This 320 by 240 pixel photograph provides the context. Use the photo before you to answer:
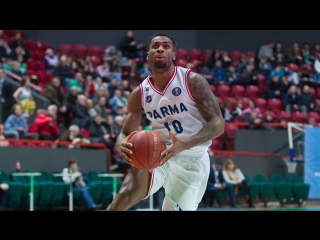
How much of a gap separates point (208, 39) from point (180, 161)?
1756 centimetres

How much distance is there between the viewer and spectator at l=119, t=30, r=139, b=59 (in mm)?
19094

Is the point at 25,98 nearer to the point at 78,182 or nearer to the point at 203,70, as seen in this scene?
the point at 78,182

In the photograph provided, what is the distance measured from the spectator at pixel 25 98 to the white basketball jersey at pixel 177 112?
7.67 metres

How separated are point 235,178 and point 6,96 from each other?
5.45 meters

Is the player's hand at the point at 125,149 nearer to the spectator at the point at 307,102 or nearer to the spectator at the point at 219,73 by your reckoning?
the spectator at the point at 307,102

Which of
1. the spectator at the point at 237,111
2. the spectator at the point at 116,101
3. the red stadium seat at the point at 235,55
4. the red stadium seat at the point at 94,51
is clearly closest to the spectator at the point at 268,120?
the spectator at the point at 237,111

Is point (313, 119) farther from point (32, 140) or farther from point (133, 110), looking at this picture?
point (133, 110)

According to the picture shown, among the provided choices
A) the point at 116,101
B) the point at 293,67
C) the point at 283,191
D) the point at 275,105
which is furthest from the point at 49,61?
the point at 293,67

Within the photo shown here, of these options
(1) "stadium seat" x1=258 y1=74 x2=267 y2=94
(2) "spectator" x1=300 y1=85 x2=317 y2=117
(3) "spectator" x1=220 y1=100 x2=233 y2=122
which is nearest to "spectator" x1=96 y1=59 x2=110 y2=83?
(3) "spectator" x1=220 y1=100 x2=233 y2=122

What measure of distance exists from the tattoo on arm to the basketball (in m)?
0.30

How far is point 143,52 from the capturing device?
62.9ft

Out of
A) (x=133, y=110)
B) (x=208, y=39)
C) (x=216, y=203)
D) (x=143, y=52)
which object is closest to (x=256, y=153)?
(x=216, y=203)

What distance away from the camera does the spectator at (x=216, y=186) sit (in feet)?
43.5

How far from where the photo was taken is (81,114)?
1332 centimetres
